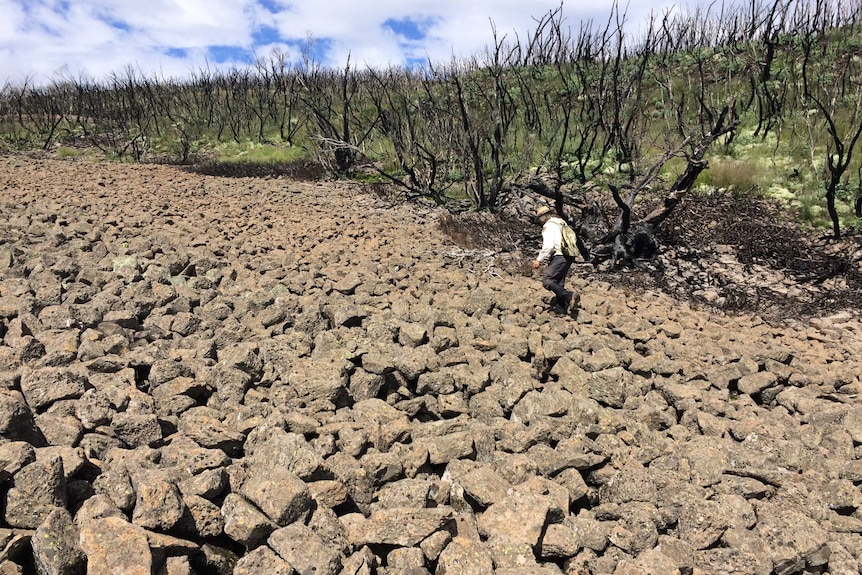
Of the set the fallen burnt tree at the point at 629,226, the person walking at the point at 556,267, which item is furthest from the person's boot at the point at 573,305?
the fallen burnt tree at the point at 629,226

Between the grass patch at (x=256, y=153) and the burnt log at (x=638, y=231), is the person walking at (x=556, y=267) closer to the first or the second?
the burnt log at (x=638, y=231)

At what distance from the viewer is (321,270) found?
16.8 ft

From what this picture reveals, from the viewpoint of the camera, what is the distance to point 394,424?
2.79 m

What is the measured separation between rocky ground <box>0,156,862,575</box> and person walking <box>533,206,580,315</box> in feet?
0.62

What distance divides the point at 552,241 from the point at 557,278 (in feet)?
1.38

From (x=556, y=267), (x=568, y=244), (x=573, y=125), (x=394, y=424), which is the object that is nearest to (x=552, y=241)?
(x=568, y=244)

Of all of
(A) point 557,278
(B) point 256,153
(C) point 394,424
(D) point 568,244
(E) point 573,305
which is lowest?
(C) point 394,424

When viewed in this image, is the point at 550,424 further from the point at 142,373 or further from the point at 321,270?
the point at 321,270

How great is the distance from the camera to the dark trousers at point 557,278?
4.99 meters

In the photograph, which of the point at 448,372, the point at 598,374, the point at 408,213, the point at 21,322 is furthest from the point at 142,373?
the point at 408,213

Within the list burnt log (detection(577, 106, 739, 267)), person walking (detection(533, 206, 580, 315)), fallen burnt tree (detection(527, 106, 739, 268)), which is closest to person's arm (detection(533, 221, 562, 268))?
person walking (detection(533, 206, 580, 315))

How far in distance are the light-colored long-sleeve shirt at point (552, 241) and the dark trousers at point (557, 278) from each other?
0.24ft

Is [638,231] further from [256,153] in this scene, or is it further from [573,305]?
[256,153]

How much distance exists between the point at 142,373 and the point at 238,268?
209 cm
